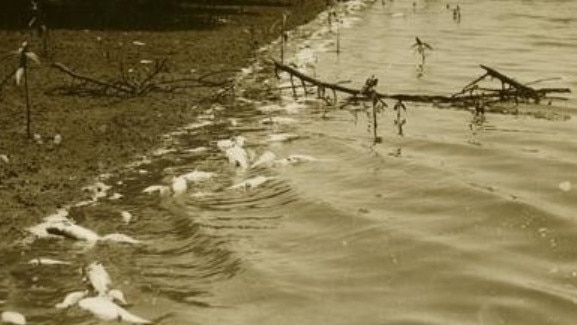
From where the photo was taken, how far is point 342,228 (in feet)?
18.8

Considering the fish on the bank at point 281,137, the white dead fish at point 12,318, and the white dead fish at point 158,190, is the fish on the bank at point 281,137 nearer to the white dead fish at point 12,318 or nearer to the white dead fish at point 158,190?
the white dead fish at point 158,190

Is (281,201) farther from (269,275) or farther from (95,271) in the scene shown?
(95,271)

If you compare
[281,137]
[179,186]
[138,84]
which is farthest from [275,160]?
[138,84]

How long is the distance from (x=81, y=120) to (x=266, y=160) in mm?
2468

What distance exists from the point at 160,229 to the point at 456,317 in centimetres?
228

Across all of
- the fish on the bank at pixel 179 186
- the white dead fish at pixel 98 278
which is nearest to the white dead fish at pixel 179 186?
the fish on the bank at pixel 179 186

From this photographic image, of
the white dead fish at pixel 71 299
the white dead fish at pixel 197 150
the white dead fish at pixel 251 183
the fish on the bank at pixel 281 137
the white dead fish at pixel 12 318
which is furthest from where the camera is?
the fish on the bank at pixel 281 137

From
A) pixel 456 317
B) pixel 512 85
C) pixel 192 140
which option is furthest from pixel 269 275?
pixel 512 85

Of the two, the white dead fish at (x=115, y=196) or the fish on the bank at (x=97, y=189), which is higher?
the fish on the bank at (x=97, y=189)

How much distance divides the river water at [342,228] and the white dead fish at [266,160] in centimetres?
14

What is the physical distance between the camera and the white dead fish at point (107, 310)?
169 inches

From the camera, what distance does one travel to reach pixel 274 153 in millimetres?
7762

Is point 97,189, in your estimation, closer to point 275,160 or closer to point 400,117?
point 275,160

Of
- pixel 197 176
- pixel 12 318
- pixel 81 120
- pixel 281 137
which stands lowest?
pixel 12 318
